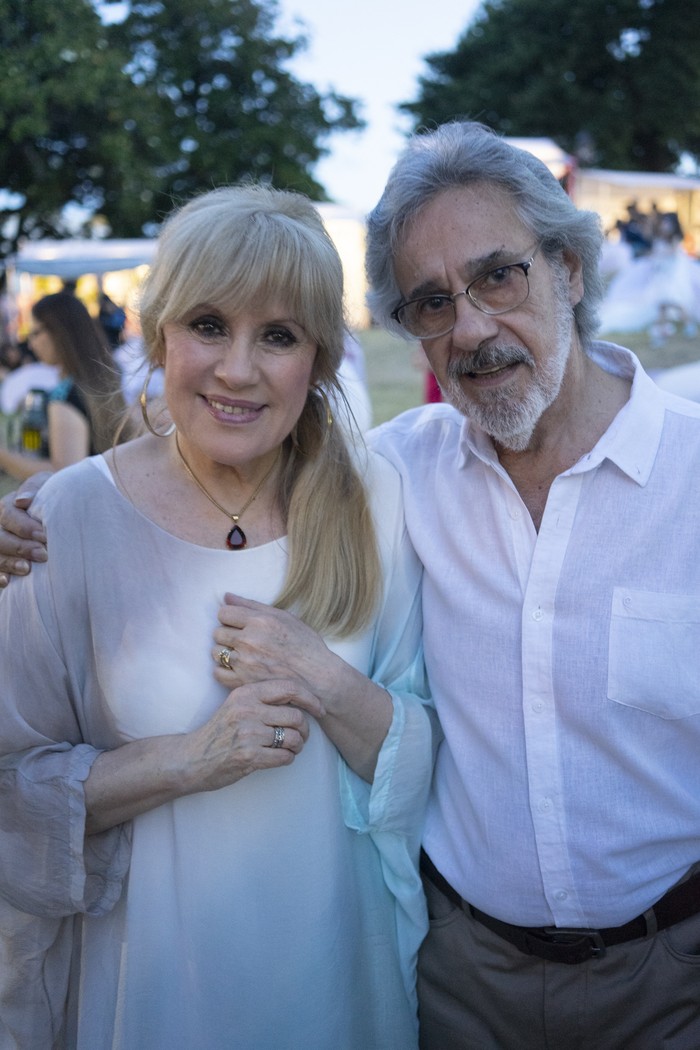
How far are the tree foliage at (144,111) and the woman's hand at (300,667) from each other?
9.80m

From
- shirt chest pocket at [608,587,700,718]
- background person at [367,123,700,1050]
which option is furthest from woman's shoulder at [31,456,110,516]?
shirt chest pocket at [608,587,700,718]

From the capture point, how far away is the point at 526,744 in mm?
1979

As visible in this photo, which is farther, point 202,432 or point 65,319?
point 65,319

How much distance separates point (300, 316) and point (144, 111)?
2229 cm

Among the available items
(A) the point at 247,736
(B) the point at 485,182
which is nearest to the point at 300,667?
(A) the point at 247,736

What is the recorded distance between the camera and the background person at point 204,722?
73.5 inches

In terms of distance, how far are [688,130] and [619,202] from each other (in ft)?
43.0

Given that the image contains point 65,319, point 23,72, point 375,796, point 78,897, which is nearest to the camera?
point 78,897

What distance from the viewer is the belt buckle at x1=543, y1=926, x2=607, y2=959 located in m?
1.99

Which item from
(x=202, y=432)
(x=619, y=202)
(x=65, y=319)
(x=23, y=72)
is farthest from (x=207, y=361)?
(x=619, y=202)

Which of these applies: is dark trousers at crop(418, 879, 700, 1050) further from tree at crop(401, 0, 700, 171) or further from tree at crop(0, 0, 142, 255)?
tree at crop(401, 0, 700, 171)

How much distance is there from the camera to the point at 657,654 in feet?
6.37

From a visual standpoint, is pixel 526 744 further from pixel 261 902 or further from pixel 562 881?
pixel 261 902

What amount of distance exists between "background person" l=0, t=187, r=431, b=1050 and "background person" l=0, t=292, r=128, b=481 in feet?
9.96
